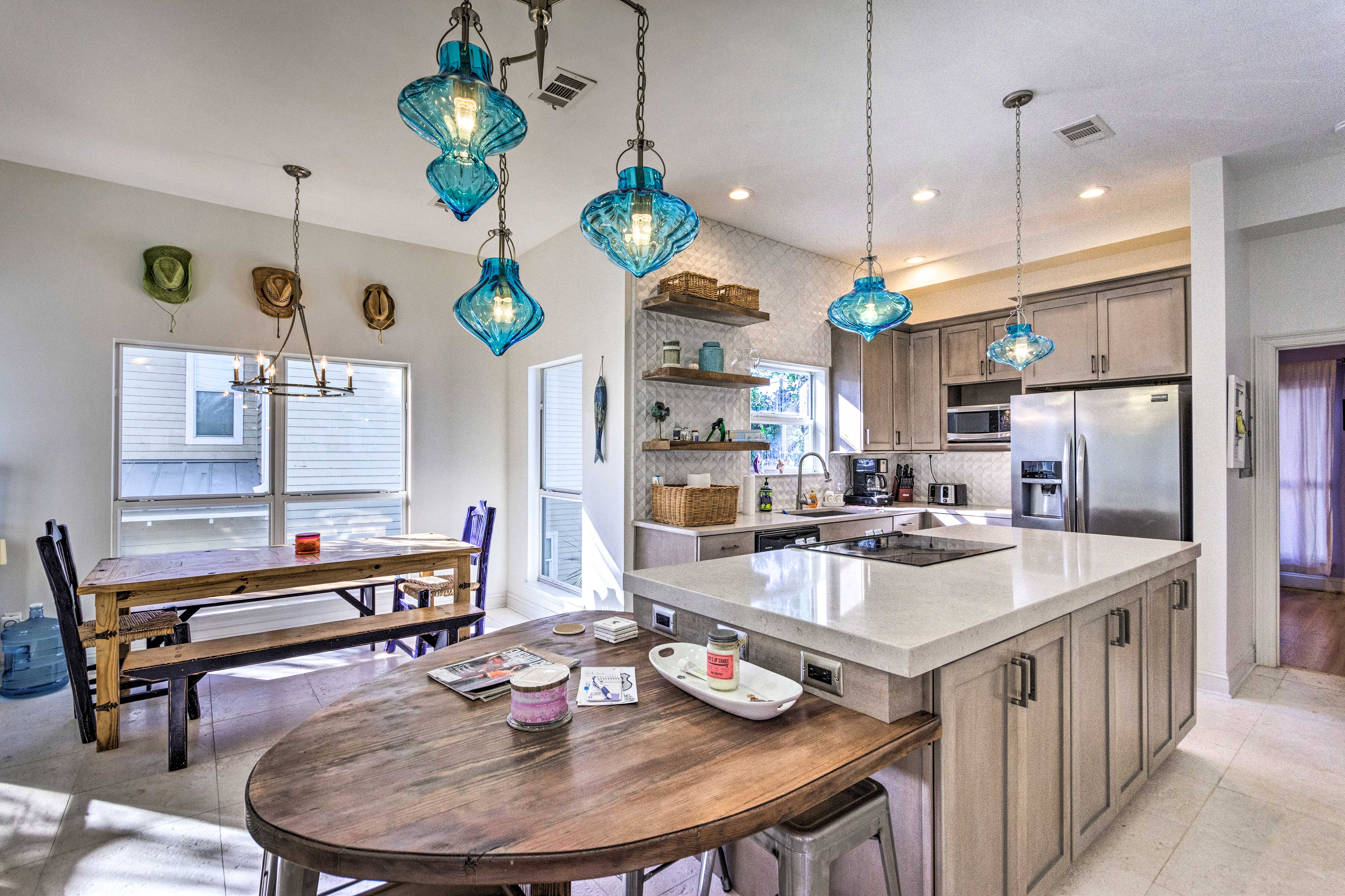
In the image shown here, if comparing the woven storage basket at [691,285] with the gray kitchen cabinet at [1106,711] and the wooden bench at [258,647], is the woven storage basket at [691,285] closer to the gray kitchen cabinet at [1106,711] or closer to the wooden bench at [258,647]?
the wooden bench at [258,647]

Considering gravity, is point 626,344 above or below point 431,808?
above

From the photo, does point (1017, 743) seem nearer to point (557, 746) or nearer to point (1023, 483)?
point (557, 746)

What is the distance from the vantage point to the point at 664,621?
1931 mm

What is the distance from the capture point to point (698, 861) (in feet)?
6.89

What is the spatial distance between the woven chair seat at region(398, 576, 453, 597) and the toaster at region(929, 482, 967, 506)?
397 cm

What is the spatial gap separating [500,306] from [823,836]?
191 centimetres

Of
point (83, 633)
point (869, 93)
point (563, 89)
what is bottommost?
point (83, 633)

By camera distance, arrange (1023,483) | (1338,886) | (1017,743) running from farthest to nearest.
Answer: (1023,483) < (1338,886) < (1017,743)

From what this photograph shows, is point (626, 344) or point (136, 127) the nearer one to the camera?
point (136, 127)

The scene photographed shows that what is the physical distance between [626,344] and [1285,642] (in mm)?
5098

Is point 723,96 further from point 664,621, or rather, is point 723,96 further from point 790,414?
point 790,414

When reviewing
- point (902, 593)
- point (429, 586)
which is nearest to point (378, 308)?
point (429, 586)

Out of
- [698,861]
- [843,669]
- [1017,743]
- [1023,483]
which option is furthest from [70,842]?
[1023,483]

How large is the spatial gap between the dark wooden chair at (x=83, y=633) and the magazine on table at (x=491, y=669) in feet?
6.29
